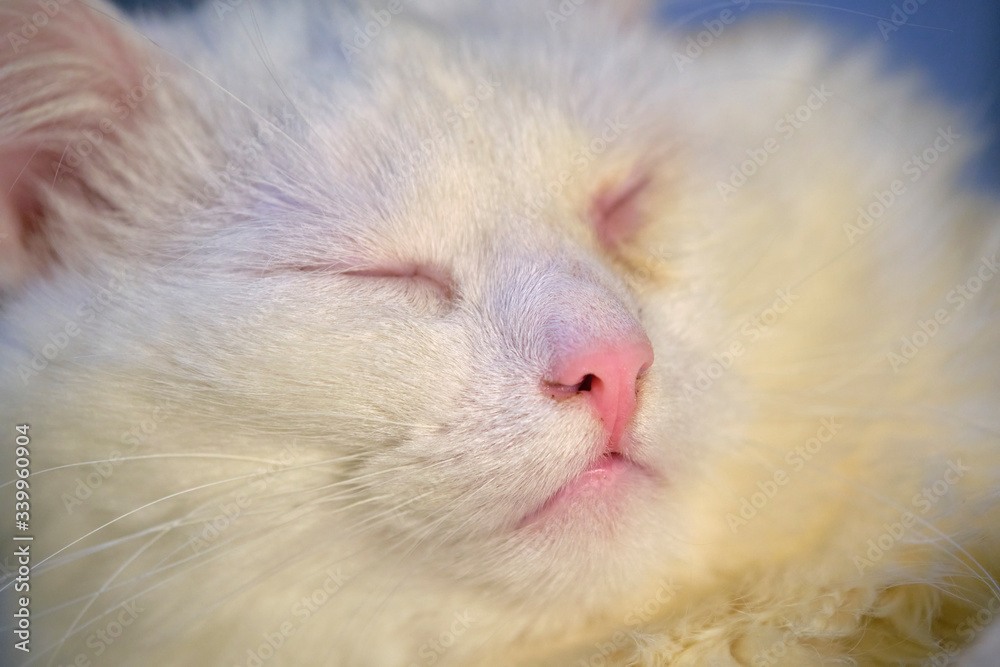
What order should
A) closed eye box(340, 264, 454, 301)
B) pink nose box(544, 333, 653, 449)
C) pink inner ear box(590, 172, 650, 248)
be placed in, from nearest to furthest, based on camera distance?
pink nose box(544, 333, 653, 449)
closed eye box(340, 264, 454, 301)
pink inner ear box(590, 172, 650, 248)

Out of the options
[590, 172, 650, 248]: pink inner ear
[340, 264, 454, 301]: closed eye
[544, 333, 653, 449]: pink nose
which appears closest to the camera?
[544, 333, 653, 449]: pink nose
